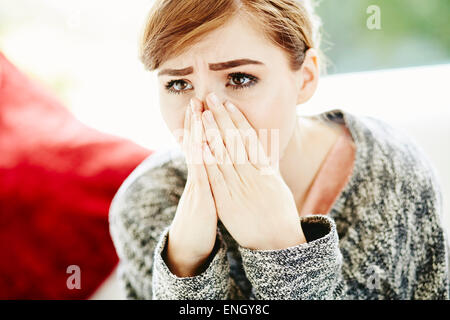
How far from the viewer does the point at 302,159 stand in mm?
905

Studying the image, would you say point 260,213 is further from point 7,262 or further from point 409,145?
point 7,262

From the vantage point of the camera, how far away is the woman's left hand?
0.68m

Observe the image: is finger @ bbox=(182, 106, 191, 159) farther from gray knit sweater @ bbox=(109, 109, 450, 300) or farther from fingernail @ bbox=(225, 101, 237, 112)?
gray knit sweater @ bbox=(109, 109, 450, 300)

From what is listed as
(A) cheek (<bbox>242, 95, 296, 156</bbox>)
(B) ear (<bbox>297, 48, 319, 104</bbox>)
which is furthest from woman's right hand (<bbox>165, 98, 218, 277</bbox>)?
(B) ear (<bbox>297, 48, 319, 104</bbox>)

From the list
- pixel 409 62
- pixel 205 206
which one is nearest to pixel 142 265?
pixel 205 206

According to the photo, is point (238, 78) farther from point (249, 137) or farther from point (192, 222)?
point (192, 222)

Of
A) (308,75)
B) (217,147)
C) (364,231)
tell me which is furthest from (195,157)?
(364,231)

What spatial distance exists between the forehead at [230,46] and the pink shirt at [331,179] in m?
0.32

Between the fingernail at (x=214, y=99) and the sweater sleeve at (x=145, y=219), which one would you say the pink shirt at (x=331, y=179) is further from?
the fingernail at (x=214, y=99)

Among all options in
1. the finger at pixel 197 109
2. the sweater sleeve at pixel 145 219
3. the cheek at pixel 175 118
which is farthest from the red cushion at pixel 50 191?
the finger at pixel 197 109

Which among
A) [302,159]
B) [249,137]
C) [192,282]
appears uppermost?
[249,137]

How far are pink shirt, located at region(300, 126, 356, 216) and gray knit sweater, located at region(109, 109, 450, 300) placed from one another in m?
0.03

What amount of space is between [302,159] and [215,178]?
0.91ft

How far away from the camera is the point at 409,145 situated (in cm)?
89
